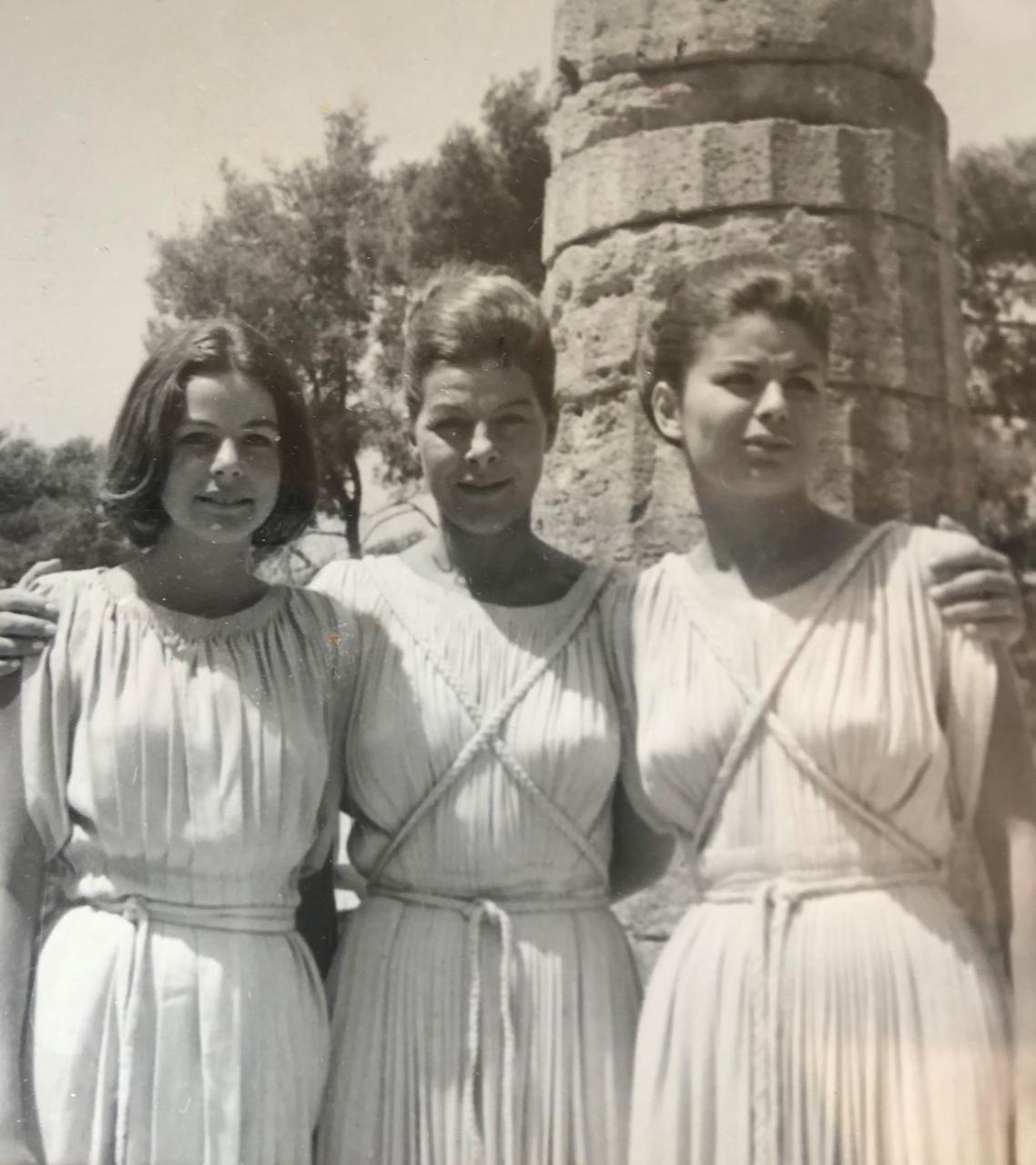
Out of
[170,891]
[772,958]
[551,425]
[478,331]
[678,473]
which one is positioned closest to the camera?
[772,958]

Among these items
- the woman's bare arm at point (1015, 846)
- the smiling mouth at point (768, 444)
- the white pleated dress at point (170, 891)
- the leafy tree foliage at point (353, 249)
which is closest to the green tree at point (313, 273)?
the leafy tree foliage at point (353, 249)

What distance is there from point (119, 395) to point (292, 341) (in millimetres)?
337

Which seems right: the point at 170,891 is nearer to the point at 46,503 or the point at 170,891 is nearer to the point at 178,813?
the point at 178,813

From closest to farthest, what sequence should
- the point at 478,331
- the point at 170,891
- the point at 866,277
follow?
the point at 170,891, the point at 478,331, the point at 866,277

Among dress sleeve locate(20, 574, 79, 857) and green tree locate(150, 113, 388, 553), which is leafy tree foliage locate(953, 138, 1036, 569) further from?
dress sleeve locate(20, 574, 79, 857)

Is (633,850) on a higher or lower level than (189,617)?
lower

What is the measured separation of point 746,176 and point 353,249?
72 cm

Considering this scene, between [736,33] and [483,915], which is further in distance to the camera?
[736,33]

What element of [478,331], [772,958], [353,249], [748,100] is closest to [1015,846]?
[772,958]

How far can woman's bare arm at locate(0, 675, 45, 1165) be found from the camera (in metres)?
1.86

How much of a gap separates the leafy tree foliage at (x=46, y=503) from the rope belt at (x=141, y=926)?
2.20 ft

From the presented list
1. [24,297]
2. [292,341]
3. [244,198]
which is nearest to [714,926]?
[292,341]

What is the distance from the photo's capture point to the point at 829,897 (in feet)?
5.95

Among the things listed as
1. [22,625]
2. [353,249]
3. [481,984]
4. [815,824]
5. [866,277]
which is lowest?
[481,984]
